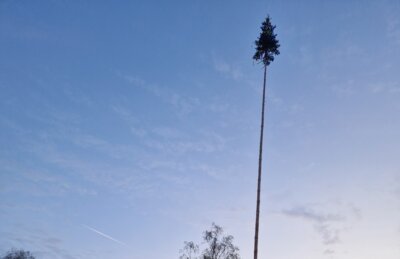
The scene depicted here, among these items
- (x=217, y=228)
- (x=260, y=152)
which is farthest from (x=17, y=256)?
(x=260, y=152)

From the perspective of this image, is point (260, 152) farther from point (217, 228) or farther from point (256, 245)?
point (217, 228)

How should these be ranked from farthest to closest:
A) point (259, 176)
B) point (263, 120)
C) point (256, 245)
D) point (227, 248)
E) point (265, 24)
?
point (227, 248) → point (265, 24) → point (263, 120) → point (259, 176) → point (256, 245)

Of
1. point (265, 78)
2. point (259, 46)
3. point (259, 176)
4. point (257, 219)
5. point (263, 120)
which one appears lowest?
point (257, 219)

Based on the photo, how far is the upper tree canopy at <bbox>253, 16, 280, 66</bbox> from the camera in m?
46.6

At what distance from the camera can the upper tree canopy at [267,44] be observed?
4657 cm

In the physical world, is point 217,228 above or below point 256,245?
above

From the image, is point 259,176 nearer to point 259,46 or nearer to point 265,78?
point 265,78

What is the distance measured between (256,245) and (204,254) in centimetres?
4613

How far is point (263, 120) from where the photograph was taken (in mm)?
42531

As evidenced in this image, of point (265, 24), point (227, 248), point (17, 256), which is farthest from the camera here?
point (17, 256)

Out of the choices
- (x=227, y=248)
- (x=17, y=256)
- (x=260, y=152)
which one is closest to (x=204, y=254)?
(x=227, y=248)

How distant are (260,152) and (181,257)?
4697 cm

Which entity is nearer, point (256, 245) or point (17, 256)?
point (256, 245)

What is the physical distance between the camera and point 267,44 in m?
46.6
